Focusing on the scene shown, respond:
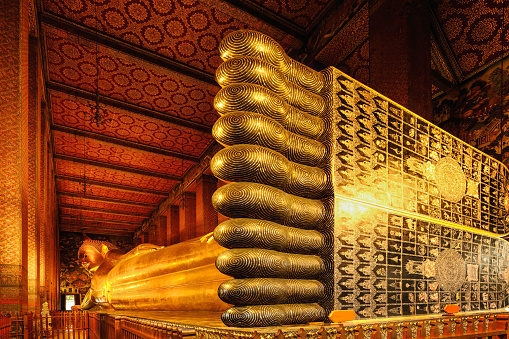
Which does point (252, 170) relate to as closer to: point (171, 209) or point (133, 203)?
point (171, 209)

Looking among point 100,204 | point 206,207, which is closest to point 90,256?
point 206,207

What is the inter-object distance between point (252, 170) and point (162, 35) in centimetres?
553

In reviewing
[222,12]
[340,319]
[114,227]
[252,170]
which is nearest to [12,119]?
[222,12]

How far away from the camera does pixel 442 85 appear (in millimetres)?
6660

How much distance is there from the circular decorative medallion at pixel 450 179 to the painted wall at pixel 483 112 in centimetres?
235

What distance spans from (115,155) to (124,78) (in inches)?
181

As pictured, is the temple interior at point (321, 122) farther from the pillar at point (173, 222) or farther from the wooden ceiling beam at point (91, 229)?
the wooden ceiling beam at point (91, 229)

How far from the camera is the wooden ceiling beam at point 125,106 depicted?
8.32m

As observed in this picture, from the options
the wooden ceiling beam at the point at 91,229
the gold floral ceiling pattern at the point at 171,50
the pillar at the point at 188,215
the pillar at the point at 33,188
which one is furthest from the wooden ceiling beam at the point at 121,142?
the wooden ceiling beam at the point at 91,229

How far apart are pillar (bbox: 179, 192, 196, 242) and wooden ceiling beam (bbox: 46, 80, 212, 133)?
13.8 feet

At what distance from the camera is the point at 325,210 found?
2615 mm

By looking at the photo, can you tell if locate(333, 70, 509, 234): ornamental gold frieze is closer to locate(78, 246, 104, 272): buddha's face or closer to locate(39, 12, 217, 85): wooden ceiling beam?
locate(39, 12, 217, 85): wooden ceiling beam

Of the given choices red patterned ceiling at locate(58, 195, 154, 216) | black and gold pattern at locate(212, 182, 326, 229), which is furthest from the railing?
red patterned ceiling at locate(58, 195, 154, 216)

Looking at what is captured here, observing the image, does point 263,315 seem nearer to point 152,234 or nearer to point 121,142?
point 121,142
